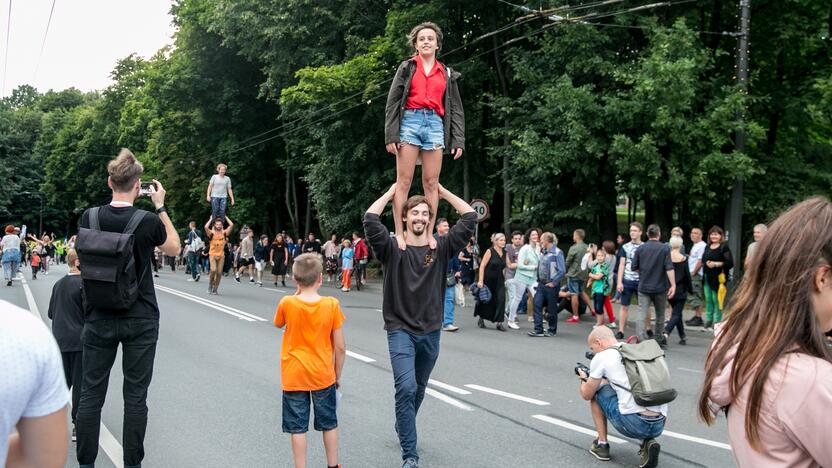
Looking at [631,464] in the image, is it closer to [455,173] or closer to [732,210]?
[732,210]

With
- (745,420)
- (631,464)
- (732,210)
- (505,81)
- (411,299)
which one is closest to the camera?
(745,420)

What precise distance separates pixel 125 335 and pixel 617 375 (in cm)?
351

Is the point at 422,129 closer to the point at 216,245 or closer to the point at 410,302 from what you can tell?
the point at 410,302

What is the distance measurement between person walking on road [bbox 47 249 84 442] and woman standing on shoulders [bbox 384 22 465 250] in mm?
2732

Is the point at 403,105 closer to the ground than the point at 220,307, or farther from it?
farther from it

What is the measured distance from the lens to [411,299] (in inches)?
214

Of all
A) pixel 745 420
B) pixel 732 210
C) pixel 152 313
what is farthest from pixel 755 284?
pixel 732 210

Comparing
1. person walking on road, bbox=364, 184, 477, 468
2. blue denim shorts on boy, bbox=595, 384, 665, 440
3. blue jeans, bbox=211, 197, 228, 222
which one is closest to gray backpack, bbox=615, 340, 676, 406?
blue denim shorts on boy, bbox=595, 384, 665, 440

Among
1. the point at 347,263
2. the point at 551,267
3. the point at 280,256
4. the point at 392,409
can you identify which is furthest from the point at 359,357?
the point at 280,256

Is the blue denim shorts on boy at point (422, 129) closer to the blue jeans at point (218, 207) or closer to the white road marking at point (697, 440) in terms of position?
the white road marking at point (697, 440)

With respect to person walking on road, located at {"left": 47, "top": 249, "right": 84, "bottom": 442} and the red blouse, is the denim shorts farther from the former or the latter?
person walking on road, located at {"left": 47, "top": 249, "right": 84, "bottom": 442}

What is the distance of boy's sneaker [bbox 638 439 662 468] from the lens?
18.6 ft

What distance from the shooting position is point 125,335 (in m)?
4.92

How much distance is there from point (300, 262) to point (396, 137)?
5.80 ft
